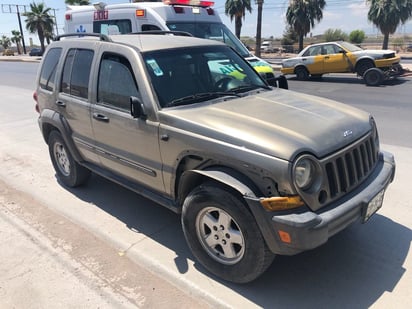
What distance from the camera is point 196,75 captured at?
3793 mm

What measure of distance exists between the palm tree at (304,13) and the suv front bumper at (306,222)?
31.2 meters

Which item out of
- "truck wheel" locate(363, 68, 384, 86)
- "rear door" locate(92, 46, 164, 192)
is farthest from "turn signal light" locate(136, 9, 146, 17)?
"truck wheel" locate(363, 68, 384, 86)

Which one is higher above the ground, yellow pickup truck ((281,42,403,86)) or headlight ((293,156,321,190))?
headlight ((293,156,321,190))

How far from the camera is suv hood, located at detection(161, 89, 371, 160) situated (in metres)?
2.75

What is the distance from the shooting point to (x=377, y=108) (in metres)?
9.80

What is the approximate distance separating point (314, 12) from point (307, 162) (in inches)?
1254

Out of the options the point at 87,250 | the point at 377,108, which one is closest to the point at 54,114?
the point at 87,250

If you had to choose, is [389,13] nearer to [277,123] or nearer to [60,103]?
[60,103]

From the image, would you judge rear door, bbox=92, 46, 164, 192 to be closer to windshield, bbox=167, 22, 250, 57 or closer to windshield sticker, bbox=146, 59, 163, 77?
windshield sticker, bbox=146, 59, 163, 77

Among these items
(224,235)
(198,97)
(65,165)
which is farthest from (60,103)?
(224,235)

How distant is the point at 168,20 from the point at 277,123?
24.0 ft

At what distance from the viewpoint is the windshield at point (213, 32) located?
9.85 meters

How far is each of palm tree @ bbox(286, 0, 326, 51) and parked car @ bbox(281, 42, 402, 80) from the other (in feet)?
51.6

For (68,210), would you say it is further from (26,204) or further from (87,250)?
(87,250)
